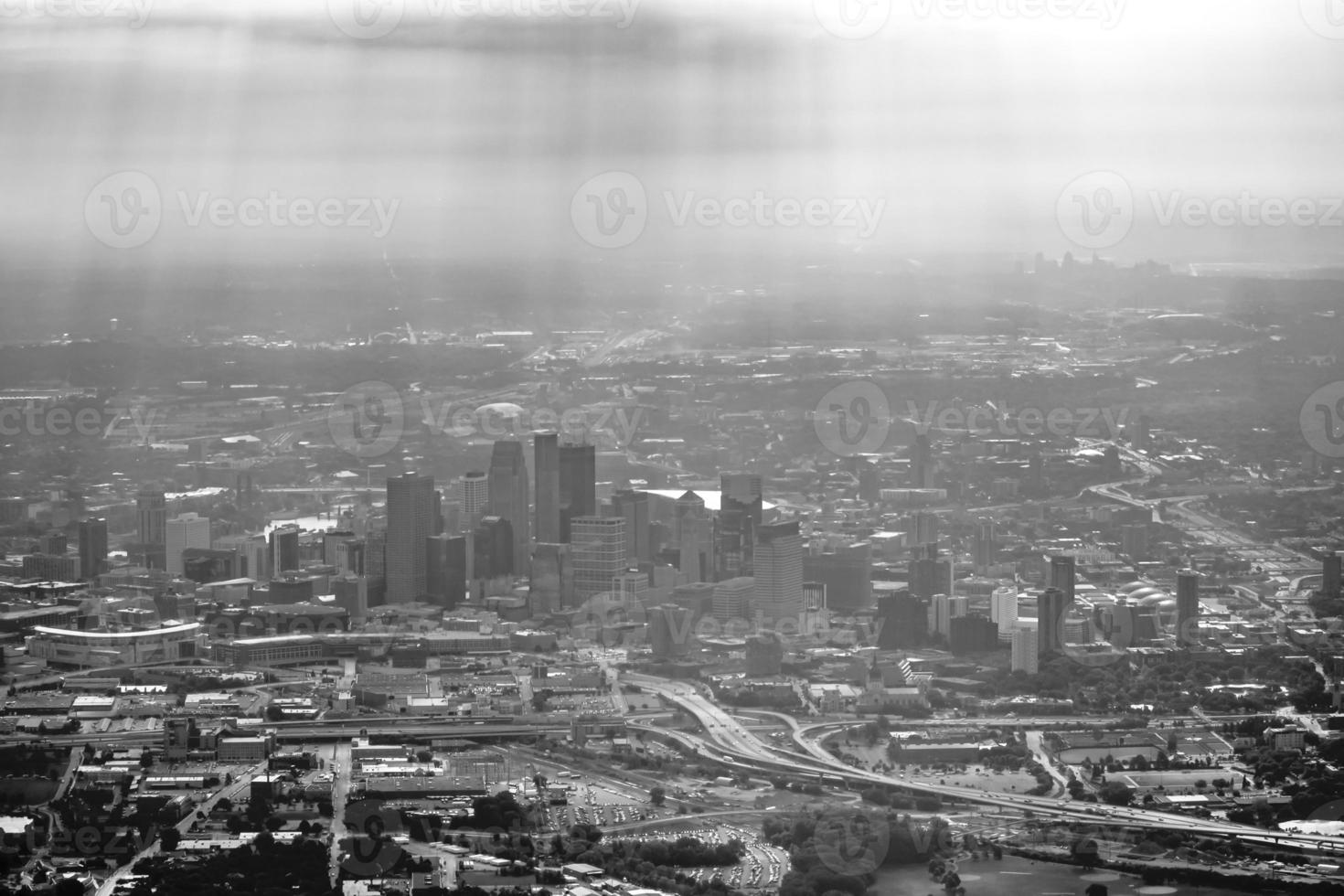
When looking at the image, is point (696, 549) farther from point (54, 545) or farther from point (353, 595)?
point (54, 545)

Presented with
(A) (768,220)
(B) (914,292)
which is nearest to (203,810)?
(A) (768,220)

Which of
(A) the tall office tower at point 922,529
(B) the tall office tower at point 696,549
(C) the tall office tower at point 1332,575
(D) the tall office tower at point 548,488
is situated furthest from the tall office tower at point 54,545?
(C) the tall office tower at point 1332,575

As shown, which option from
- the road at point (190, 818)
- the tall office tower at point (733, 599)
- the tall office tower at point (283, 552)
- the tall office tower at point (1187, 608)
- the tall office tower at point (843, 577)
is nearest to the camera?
the road at point (190, 818)

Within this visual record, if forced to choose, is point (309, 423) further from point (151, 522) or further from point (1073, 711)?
point (1073, 711)

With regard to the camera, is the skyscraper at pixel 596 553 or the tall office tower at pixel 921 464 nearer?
the skyscraper at pixel 596 553

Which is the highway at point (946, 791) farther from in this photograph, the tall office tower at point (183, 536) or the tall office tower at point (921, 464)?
the tall office tower at point (921, 464)

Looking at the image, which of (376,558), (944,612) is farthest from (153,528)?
(944,612)
